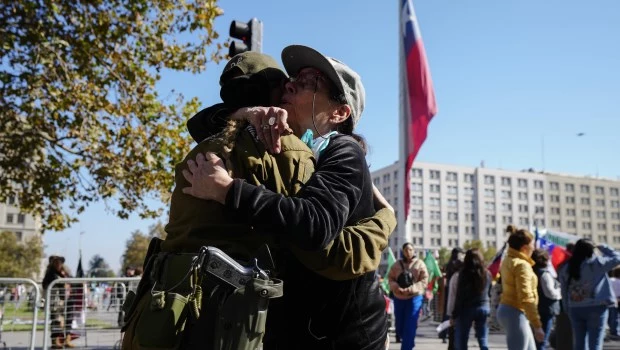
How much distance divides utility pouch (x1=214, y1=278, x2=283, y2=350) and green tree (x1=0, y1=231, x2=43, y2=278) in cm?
7295

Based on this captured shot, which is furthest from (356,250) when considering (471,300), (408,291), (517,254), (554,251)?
Answer: (554,251)

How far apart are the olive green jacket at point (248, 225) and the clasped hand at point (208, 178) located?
0.04 meters

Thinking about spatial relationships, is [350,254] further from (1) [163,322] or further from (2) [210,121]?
(2) [210,121]

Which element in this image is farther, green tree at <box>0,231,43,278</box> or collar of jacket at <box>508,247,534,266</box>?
green tree at <box>0,231,43,278</box>

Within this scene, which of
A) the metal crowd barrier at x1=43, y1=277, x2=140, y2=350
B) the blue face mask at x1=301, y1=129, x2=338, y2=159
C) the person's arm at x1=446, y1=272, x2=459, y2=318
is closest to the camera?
the blue face mask at x1=301, y1=129, x2=338, y2=159

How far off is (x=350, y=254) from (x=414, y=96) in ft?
35.4

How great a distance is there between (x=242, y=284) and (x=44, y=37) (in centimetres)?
1021

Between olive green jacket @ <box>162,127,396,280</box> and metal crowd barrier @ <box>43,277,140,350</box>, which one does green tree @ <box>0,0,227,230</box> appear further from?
olive green jacket @ <box>162,127,396,280</box>

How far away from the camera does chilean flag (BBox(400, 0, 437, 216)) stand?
12062mm

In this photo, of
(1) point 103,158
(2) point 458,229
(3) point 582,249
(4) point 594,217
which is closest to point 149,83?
(1) point 103,158

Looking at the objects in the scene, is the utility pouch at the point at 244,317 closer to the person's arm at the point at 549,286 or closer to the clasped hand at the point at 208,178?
the clasped hand at the point at 208,178

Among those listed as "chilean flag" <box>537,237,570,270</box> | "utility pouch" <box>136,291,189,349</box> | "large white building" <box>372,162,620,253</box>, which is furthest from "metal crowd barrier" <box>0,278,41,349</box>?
"large white building" <box>372,162,620,253</box>

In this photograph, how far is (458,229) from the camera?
135 meters

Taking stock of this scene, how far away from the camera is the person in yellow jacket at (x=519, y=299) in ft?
21.0
